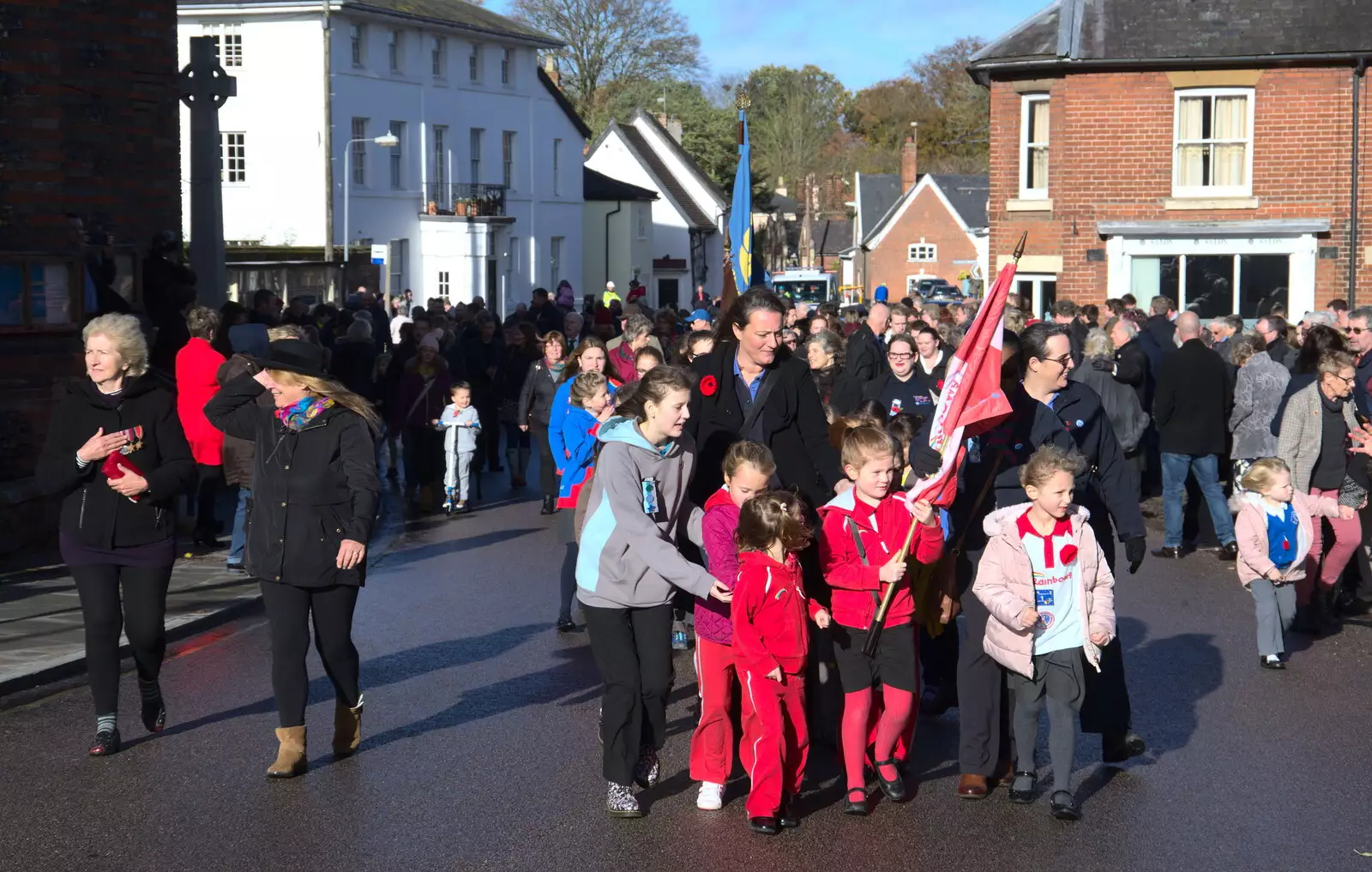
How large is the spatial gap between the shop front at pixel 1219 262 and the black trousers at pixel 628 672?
77.0 feet

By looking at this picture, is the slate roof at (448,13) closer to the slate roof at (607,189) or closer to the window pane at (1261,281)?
the slate roof at (607,189)

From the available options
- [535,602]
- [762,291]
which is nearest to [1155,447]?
[535,602]

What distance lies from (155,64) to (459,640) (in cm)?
714

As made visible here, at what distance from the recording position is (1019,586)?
680cm

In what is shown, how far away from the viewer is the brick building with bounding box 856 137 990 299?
83.9 m

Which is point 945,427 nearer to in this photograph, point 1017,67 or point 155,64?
point 155,64

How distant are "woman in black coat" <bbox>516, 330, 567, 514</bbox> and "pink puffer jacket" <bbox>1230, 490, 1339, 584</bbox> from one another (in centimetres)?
730

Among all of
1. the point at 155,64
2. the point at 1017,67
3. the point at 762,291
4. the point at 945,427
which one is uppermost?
the point at 1017,67

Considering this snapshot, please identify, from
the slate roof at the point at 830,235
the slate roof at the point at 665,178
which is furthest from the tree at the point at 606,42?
the slate roof at the point at 830,235

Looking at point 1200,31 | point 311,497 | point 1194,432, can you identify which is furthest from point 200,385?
point 1200,31

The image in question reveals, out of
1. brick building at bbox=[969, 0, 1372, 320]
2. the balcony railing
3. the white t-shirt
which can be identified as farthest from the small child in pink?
the balcony railing

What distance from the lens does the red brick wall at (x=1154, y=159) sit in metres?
28.0

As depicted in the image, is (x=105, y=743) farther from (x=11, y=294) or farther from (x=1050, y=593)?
(x=11, y=294)

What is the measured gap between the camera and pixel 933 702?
8.41 m
